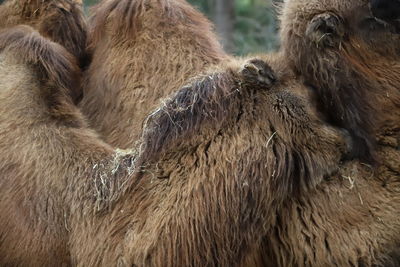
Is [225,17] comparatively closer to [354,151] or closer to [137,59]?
[137,59]

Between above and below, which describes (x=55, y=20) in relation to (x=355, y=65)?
below

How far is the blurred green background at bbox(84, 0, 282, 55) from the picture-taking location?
7.71 metres

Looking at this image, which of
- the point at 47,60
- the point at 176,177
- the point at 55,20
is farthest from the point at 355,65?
the point at 55,20

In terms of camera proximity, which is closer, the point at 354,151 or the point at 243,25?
the point at 354,151

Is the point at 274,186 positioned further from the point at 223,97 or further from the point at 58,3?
the point at 58,3

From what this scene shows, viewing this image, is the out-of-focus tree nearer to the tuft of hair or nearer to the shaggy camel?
the tuft of hair

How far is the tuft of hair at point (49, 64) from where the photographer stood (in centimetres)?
349

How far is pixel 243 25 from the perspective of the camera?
33.4 ft

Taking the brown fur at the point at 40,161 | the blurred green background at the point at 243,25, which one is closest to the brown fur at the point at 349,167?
the brown fur at the point at 40,161

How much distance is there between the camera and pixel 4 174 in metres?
3.23

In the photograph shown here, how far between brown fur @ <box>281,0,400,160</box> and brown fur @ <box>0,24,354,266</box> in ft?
0.34

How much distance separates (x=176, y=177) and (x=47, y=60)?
1.08 meters

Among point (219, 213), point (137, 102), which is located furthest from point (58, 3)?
point (219, 213)

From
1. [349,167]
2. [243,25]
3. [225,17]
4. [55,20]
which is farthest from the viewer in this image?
[243,25]
